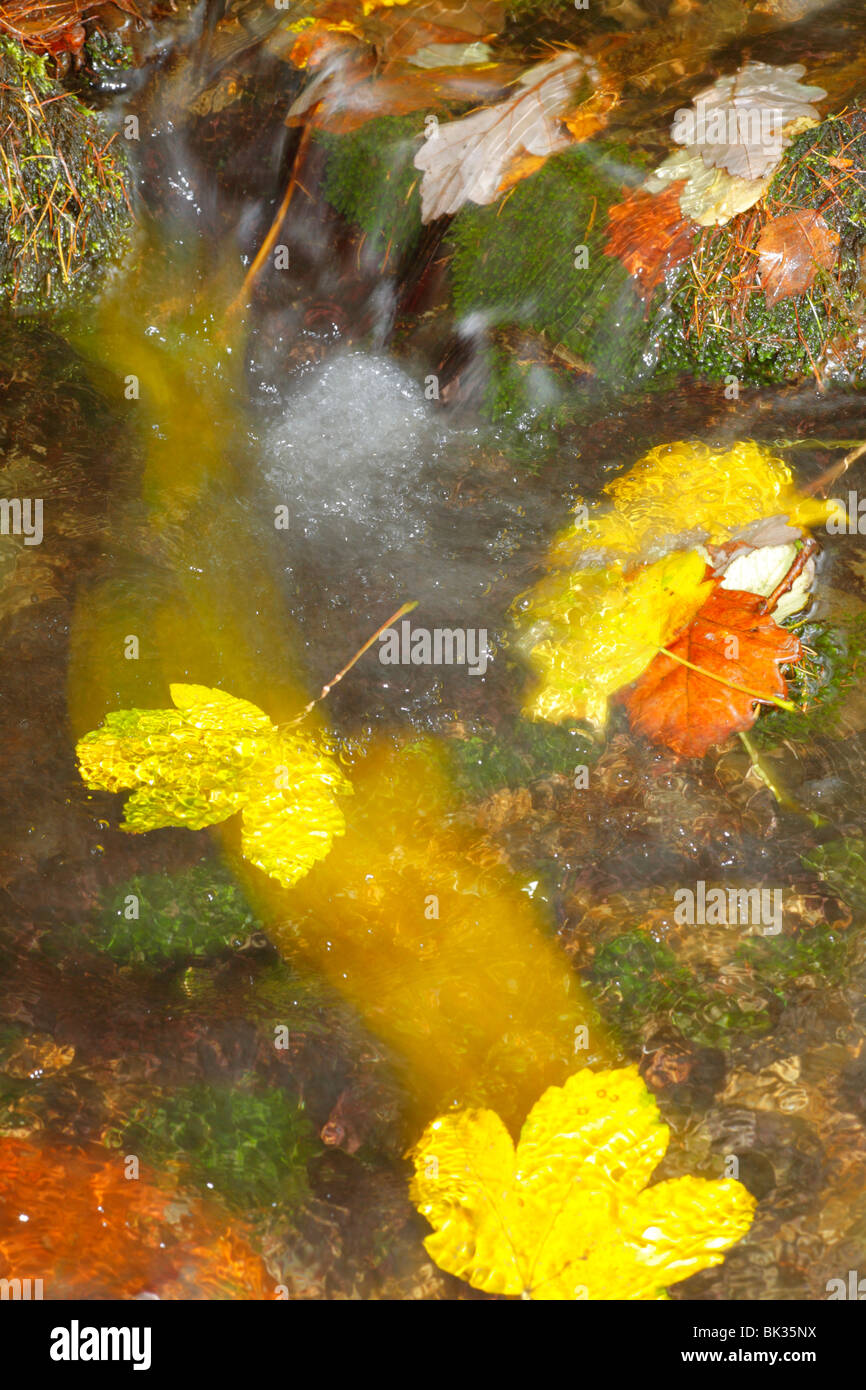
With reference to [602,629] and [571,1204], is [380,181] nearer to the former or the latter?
[602,629]

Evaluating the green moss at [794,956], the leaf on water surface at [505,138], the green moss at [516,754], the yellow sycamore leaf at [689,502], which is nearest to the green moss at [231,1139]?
the green moss at [516,754]

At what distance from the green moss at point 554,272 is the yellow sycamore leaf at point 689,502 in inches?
19.0

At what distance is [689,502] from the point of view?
246 centimetres

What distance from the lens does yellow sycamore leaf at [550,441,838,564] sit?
2.38 m

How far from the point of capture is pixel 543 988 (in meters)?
1.90

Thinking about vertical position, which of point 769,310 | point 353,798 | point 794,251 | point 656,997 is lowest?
point 656,997

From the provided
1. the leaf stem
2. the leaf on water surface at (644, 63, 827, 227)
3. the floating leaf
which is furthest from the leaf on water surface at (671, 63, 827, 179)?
the leaf stem

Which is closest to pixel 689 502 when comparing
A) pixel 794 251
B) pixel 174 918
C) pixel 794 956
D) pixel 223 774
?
pixel 794 251

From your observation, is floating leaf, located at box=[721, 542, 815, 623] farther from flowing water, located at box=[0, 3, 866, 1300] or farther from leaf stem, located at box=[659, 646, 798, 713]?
leaf stem, located at box=[659, 646, 798, 713]

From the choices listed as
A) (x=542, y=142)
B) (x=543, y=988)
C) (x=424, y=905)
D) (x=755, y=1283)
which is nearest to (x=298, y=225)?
(x=542, y=142)

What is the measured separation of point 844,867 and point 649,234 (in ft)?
6.18

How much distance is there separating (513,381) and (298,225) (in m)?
0.82

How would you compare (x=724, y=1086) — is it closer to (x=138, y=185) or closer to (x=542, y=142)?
(x=542, y=142)

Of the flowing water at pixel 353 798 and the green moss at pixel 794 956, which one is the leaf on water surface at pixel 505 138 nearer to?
the flowing water at pixel 353 798
